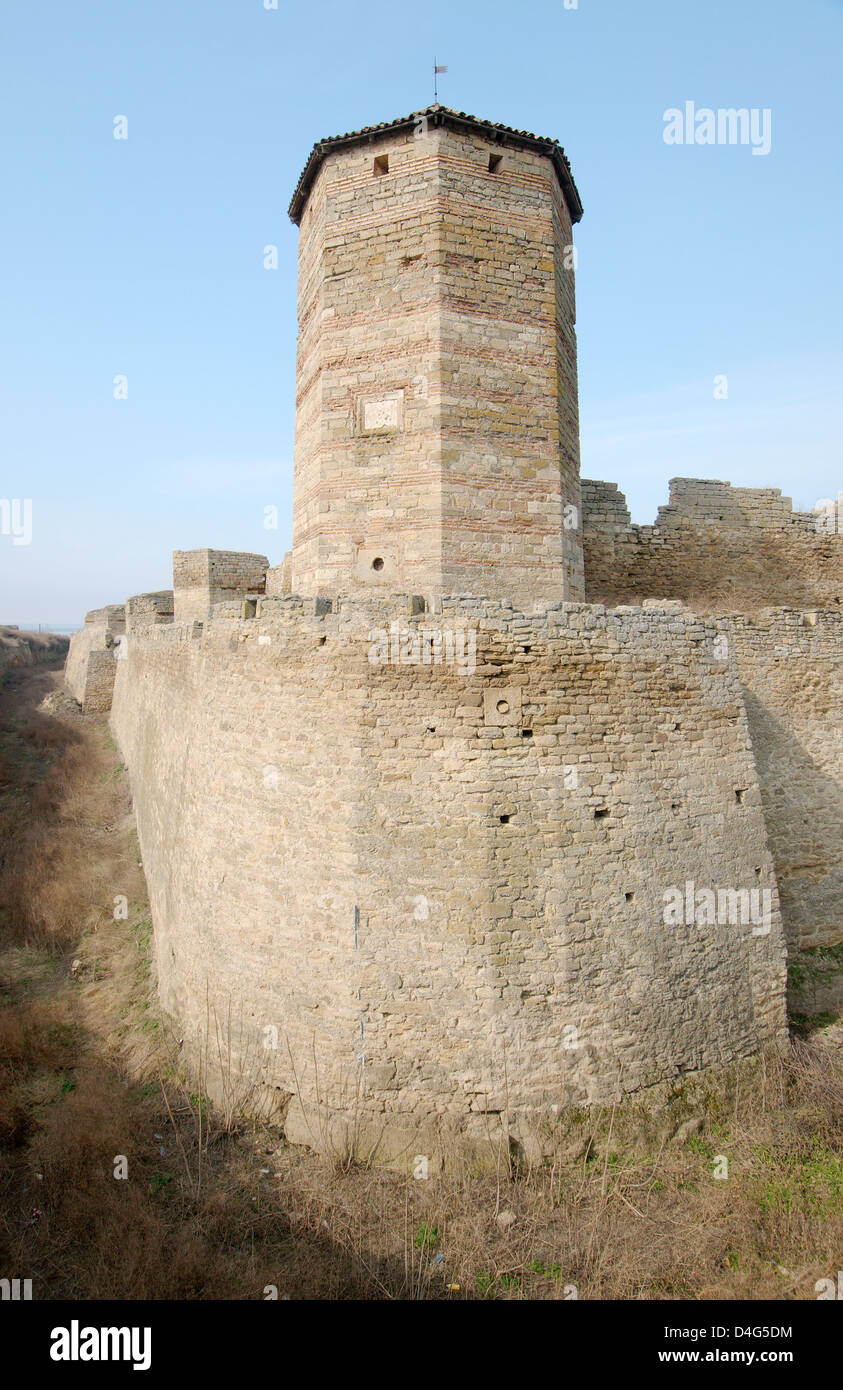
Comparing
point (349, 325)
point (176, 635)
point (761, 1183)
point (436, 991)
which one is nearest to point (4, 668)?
point (176, 635)

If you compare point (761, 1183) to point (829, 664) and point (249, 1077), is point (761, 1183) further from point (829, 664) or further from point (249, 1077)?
point (829, 664)

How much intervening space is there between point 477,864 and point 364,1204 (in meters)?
2.79

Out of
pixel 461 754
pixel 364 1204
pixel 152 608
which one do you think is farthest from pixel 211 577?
pixel 364 1204

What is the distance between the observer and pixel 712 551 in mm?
12180

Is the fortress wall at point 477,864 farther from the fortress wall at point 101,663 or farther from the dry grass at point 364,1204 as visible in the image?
the fortress wall at point 101,663

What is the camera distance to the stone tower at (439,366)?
8.00 metres

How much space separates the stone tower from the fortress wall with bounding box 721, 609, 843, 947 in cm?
268

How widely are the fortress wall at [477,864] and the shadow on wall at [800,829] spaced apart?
1.64 metres

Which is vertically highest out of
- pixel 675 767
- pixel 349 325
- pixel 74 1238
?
pixel 349 325

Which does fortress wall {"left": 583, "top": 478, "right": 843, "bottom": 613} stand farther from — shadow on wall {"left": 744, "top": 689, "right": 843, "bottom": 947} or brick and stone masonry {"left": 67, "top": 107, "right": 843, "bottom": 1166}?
Result: shadow on wall {"left": 744, "top": 689, "right": 843, "bottom": 947}

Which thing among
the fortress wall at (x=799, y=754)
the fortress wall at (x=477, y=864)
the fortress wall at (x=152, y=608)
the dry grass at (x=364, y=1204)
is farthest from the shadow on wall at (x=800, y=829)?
the fortress wall at (x=152, y=608)

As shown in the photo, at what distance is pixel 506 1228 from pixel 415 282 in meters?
8.88

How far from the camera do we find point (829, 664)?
9406 millimetres

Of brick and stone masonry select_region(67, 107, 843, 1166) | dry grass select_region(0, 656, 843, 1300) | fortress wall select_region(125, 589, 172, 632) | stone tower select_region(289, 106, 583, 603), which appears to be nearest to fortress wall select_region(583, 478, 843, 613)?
brick and stone masonry select_region(67, 107, 843, 1166)
